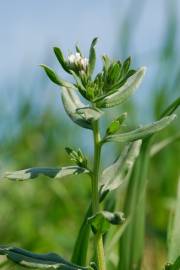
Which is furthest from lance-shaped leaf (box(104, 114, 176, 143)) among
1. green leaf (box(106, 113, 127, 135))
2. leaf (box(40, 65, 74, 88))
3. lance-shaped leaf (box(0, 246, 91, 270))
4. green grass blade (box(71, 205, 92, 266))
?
green grass blade (box(71, 205, 92, 266))

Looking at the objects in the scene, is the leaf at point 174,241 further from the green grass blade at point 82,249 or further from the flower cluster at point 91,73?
the flower cluster at point 91,73

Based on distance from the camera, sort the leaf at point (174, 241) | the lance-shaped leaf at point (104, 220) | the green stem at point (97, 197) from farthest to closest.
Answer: the leaf at point (174, 241)
the green stem at point (97, 197)
the lance-shaped leaf at point (104, 220)

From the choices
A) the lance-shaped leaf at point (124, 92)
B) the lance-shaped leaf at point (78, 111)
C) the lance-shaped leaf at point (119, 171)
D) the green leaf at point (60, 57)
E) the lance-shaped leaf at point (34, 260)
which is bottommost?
the lance-shaped leaf at point (34, 260)

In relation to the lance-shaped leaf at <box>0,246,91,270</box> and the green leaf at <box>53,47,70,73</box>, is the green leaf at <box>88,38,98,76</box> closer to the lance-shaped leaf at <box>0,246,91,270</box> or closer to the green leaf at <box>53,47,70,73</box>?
the green leaf at <box>53,47,70,73</box>

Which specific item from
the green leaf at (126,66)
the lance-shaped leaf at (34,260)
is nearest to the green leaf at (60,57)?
the green leaf at (126,66)

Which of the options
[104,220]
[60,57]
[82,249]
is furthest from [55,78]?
[82,249]

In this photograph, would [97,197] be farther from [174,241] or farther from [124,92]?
[174,241]

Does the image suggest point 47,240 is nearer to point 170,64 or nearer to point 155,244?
point 155,244
